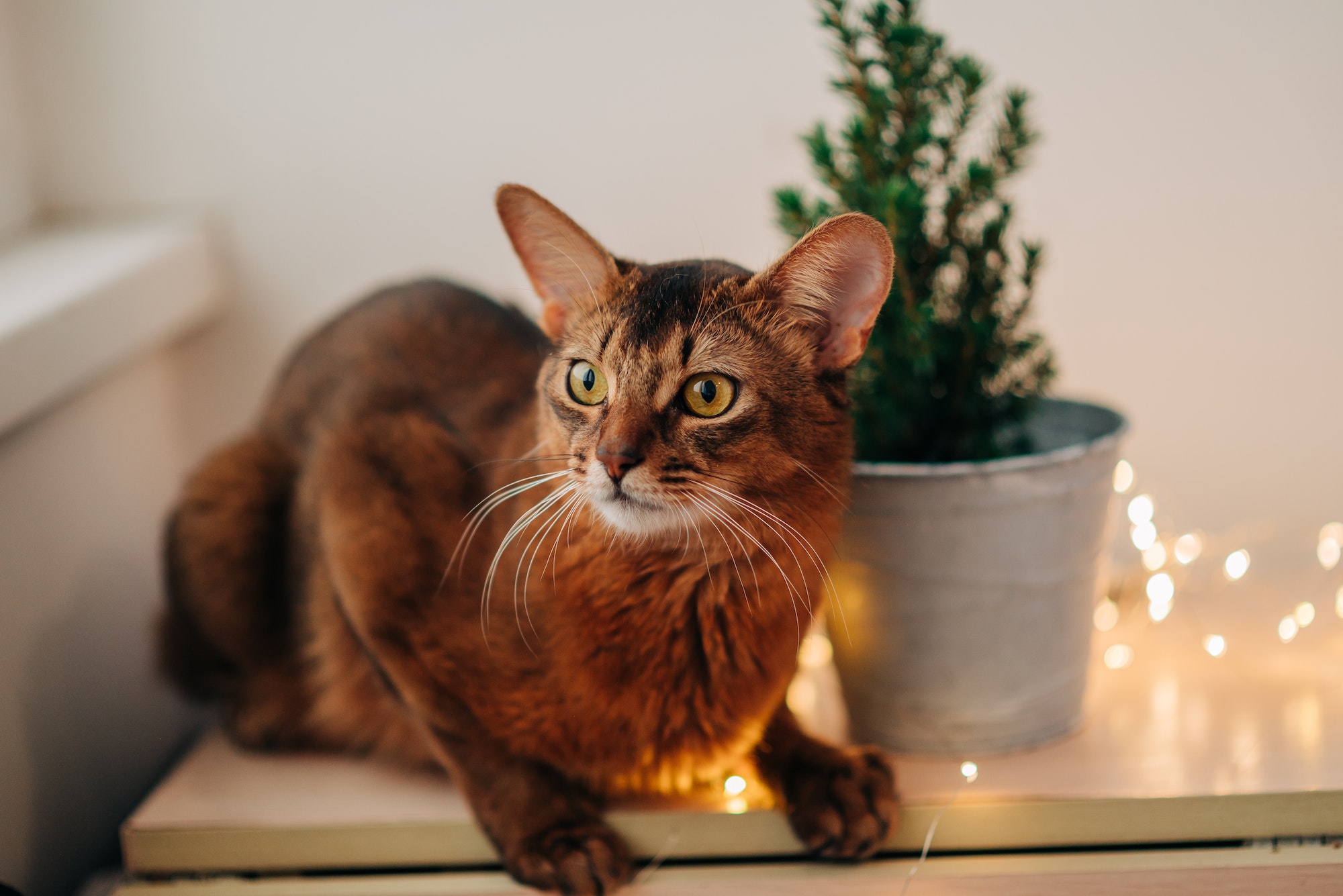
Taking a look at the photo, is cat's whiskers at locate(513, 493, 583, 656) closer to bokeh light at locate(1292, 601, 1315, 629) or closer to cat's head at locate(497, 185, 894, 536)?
cat's head at locate(497, 185, 894, 536)

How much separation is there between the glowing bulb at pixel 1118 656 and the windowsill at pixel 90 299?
1.15 m

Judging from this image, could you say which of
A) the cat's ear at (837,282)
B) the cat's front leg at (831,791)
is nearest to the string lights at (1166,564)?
the cat's front leg at (831,791)

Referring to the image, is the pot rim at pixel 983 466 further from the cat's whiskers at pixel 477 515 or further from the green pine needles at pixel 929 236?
the cat's whiskers at pixel 477 515

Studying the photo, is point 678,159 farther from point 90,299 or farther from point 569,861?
point 569,861

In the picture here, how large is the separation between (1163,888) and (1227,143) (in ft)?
2.94

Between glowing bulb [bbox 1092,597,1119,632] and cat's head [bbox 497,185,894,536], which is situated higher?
cat's head [bbox 497,185,894,536]

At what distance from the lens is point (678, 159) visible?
137 cm

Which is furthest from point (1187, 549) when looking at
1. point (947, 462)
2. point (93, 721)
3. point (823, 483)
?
point (93, 721)

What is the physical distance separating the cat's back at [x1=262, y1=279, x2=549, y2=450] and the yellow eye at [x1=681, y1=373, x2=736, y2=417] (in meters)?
0.26

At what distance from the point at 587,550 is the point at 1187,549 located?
33.8 inches

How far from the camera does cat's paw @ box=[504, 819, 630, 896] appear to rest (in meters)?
0.88

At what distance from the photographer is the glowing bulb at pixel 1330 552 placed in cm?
A: 139

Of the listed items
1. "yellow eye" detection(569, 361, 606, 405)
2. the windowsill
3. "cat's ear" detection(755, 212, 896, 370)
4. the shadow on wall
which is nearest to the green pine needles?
"cat's ear" detection(755, 212, 896, 370)

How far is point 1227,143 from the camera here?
133 cm
